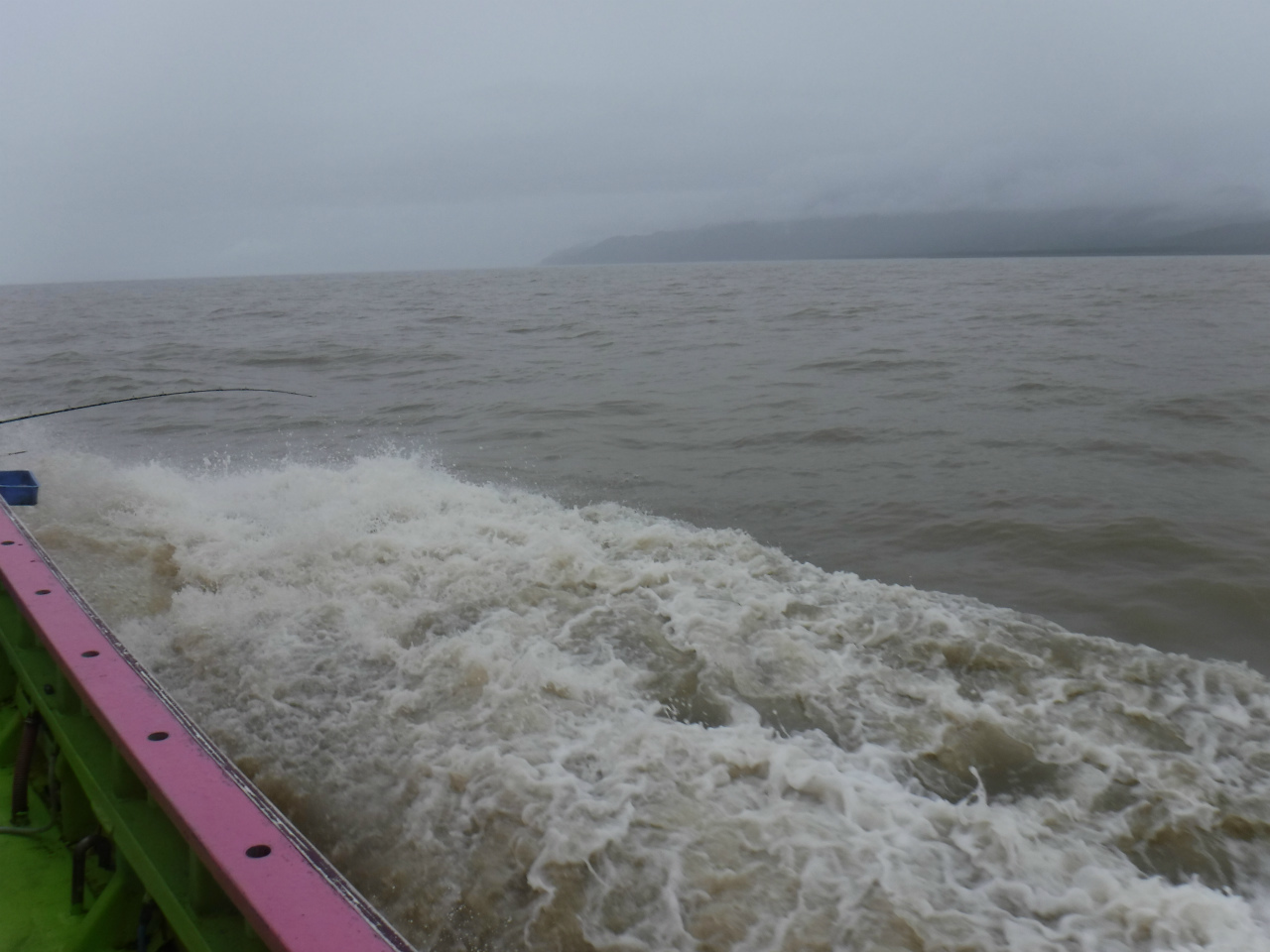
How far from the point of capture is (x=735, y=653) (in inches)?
142

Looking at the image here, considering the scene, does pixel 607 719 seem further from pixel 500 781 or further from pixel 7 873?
pixel 7 873

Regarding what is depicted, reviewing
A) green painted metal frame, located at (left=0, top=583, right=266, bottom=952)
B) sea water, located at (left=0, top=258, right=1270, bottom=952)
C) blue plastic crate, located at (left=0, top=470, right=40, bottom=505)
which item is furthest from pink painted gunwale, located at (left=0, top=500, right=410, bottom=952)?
blue plastic crate, located at (left=0, top=470, right=40, bottom=505)

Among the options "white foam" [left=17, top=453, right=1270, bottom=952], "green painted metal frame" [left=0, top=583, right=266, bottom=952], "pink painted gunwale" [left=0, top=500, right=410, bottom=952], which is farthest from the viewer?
"white foam" [left=17, top=453, right=1270, bottom=952]

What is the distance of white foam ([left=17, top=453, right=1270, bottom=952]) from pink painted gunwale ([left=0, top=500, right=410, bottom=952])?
85 centimetres

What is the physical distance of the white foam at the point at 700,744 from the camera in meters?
2.29

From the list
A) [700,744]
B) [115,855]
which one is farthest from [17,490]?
[700,744]

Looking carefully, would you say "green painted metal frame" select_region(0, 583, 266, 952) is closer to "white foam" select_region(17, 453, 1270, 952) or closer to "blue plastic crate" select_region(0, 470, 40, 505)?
"white foam" select_region(17, 453, 1270, 952)

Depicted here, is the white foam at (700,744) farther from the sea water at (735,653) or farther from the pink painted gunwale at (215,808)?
the pink painted gunwale at (215,808)

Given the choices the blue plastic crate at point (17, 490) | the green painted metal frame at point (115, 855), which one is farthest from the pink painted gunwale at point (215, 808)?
the blue plastic crate at point (17, 490)

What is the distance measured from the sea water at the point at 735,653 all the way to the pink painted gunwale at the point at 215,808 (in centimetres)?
84

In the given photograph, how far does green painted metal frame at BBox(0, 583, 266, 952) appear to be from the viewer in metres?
1.62

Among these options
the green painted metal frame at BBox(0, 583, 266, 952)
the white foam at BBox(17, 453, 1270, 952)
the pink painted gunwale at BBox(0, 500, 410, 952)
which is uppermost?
the pink painted gunwale at BBox(0, 500, 410, 952)

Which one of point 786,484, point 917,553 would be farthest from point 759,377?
point 917,553

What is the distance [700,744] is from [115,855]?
172cm
